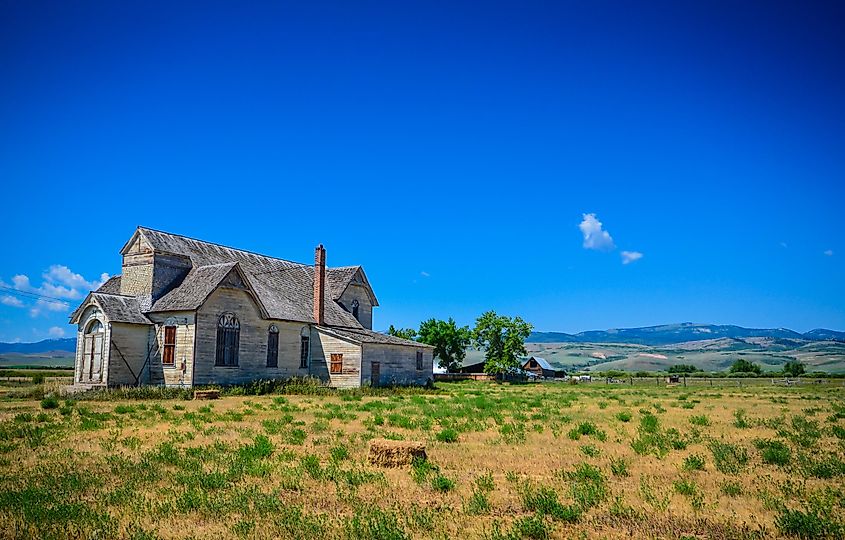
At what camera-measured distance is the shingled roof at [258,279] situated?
36.4 m

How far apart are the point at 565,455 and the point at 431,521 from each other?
6.32 m

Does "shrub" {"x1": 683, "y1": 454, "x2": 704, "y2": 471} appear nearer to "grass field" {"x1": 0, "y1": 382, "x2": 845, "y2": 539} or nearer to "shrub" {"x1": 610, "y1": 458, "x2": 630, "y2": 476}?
"grass field" {"x1": 0, "y1": 382, "x2": 845, "y2": 539}

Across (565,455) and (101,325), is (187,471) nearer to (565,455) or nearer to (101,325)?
(565,455)

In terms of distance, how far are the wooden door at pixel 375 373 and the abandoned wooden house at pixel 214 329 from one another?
6 centimetres

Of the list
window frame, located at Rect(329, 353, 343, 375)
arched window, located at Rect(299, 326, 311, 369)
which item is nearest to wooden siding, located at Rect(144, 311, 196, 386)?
arched window, located at Rect(299, 326, 311, 369)

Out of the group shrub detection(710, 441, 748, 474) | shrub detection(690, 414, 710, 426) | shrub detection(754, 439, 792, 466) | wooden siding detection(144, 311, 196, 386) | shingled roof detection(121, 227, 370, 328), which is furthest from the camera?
shingled roof detection(121, 227, 370, 328)

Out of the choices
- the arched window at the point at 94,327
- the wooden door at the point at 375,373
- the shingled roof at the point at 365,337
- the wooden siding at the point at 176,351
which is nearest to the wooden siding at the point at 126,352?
the wooden siding at the point at 176,351

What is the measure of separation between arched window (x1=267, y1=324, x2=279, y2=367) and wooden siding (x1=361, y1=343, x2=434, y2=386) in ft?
17.8

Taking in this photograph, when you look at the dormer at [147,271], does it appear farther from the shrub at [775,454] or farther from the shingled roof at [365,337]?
the shrub at [775,454]

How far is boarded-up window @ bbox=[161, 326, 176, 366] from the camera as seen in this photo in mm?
35000

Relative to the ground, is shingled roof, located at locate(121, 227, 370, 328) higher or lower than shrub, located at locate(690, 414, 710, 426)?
higher

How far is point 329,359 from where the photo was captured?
1660 inches

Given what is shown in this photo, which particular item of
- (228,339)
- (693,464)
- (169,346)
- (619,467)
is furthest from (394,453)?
(228,339)

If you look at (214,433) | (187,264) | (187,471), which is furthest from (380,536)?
(187,264)
